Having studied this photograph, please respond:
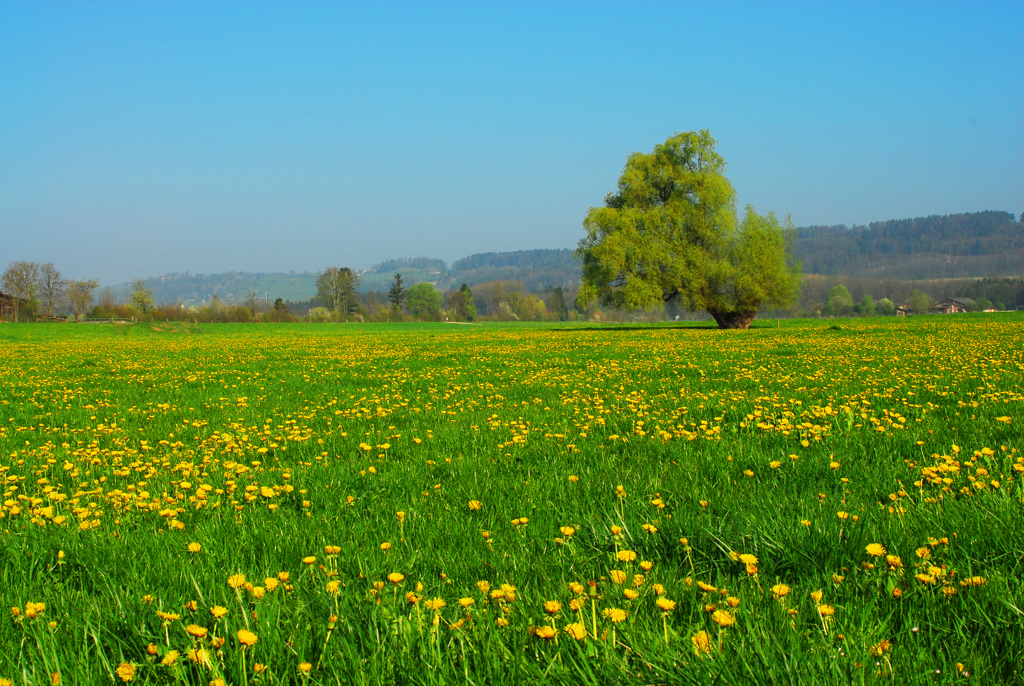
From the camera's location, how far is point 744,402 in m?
7.56

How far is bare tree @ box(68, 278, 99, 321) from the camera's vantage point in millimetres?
92000

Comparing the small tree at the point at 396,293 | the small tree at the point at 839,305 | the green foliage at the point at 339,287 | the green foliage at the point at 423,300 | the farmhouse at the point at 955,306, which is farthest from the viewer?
the green foliage at the point at 423,300

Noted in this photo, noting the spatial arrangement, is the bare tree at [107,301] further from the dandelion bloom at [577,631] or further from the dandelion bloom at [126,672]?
the dandelion bloom at [577,631]

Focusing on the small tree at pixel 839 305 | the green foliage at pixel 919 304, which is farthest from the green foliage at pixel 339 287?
the green foliage at pixel 919 304

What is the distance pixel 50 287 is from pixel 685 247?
9980 cm

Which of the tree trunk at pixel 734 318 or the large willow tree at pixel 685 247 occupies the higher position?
the large willow tree at pixel 685 247

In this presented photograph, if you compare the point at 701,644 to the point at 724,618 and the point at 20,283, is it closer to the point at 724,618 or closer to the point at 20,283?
the point at 724,618

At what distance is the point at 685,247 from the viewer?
38.2 m

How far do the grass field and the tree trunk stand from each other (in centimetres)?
3118

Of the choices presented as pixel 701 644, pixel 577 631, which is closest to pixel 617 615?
pixel 577 631

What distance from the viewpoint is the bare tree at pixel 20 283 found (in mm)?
84062

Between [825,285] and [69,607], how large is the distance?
8033 inches

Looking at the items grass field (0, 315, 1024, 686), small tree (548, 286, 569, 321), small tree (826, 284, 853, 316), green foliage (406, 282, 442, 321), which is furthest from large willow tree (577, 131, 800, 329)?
small tree (548, 286, 569, 321)

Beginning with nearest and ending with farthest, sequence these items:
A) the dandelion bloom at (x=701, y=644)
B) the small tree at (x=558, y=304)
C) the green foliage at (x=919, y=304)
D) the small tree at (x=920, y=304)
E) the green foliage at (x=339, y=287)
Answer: the dandelion bloom at (x=701, y=644)
the green foliage at (x=339, y=287)
the green foliage at (x=919, y=304)
the small tree at (x=920, y=304)
the small tree at (x=558, y=304)
